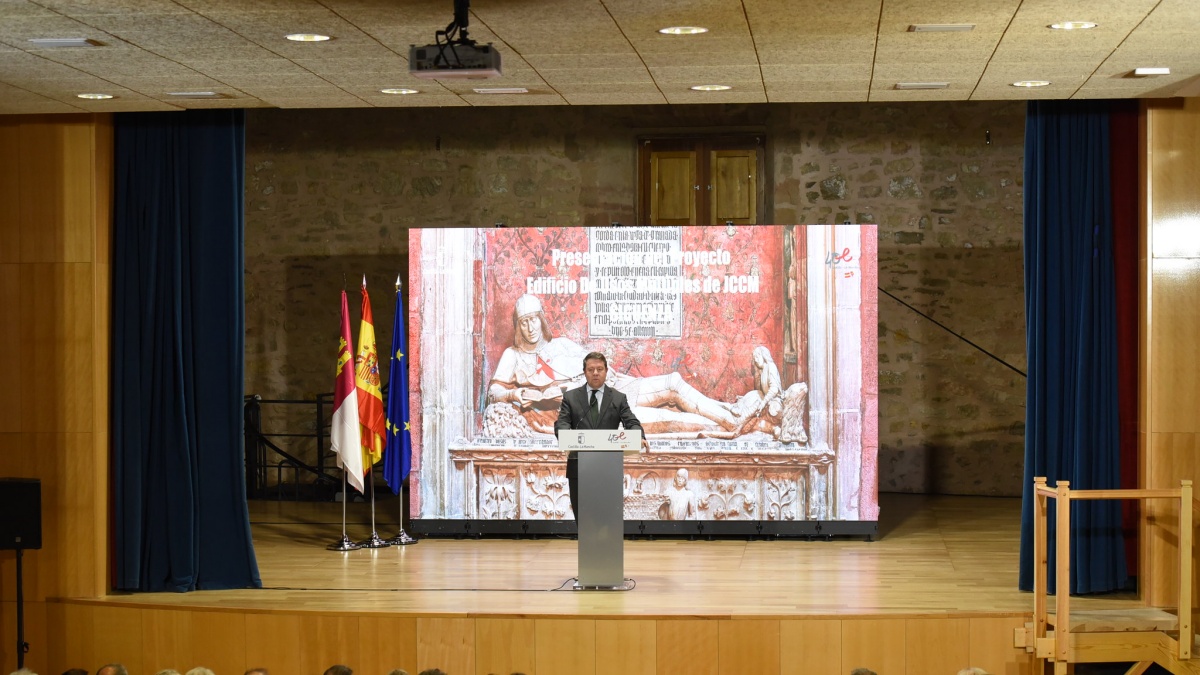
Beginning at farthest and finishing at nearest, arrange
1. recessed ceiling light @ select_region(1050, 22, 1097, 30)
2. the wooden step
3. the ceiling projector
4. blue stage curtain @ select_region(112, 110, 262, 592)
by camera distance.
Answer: blue stage curtain @ select_region(112, 110, 262, 592)
the wooden step
recessed ceiling light @ select_region(1050, 22, 1097, 30)
the ceiling projector

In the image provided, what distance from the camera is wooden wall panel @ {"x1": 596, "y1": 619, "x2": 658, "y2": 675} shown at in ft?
23.9

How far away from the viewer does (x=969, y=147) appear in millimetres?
12008

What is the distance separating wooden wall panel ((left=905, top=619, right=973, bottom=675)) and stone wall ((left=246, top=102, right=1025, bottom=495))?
5013 millimetres

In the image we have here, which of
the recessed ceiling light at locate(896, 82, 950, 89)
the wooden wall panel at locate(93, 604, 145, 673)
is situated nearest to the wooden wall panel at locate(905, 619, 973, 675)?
the recessed ceiling light at locate(896, 82, 950, 89)

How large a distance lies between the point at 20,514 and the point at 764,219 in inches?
273

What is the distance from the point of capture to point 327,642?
7.45m

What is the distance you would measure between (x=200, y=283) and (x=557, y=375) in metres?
2.80

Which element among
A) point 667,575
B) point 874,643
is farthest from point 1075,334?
point 667,575

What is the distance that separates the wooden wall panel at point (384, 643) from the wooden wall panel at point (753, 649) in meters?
1.68

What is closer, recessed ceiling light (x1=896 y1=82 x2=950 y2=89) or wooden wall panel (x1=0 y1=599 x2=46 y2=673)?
recessed ceiling light (x1=896 y1=82 x2=950 y2=89)

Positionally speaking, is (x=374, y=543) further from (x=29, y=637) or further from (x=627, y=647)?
(x=627, y=647)

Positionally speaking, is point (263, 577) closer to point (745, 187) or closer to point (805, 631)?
point (805, 631)

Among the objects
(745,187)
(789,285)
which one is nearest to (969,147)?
(745,187)

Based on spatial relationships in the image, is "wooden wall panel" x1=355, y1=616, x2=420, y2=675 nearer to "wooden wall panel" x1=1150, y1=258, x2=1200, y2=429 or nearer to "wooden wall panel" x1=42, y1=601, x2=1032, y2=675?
"wooden wall panel" x1=42, y1=601, x2=1032, y2=675
